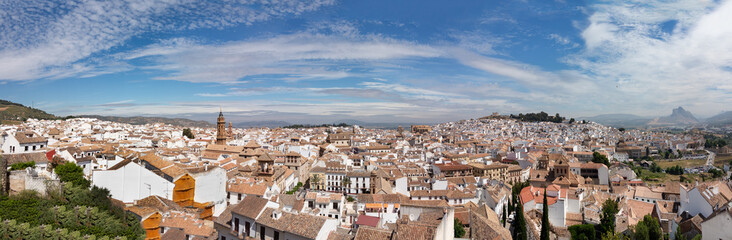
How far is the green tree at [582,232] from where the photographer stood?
79.1 ft

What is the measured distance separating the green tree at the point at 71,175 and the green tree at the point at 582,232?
84.2ft

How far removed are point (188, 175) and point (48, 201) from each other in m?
6.04

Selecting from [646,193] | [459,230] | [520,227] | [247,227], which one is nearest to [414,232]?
[247,227]

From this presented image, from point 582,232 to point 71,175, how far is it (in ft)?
88.4

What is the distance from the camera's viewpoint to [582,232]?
24547 millimetres

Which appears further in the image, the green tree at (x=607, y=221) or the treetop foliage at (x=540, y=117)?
the treetop foliage at (x=540, y=117)

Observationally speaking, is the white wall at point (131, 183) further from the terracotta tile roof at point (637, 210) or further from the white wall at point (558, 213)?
the terracotta tile roof at point (637, 210)

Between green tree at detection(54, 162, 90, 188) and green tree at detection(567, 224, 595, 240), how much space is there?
84.2ft

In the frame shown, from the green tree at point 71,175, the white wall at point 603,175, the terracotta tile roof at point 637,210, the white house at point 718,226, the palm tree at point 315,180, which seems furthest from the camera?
the white wall at point 603,175

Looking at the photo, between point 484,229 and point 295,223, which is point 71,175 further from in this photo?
point 484,229

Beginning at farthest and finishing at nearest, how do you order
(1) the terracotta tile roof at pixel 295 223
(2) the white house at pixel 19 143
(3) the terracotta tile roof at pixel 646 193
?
1. (3) the terracotta tile roof at pixel 646 193
2. (2) the white house at pixel 19 143
3. (1) the terracotta tile roof at pixel 295 223

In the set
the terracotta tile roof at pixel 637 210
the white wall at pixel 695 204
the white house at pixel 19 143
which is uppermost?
the white house at pixel 19 143

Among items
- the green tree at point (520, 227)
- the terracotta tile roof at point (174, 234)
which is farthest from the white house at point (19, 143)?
the green tree at point (520, 227)

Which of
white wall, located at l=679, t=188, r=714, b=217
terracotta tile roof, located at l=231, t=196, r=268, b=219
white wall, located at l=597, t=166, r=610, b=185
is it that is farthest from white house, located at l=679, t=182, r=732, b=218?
terracotta tile roof, located at l=231, t=196, r=268, b=219
